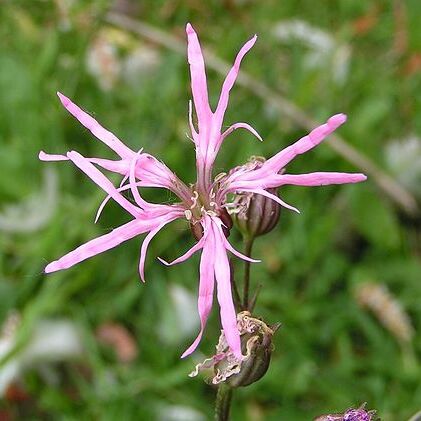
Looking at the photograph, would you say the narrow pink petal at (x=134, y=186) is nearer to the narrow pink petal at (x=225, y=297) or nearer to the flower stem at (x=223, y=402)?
the narrow pink petal at (x=225, y=297)

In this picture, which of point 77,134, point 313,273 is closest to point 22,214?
point 77,134

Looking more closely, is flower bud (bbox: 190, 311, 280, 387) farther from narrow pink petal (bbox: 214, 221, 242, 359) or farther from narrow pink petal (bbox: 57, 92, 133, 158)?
narrow pink petal (bbox: 57, 92, 133, 158)

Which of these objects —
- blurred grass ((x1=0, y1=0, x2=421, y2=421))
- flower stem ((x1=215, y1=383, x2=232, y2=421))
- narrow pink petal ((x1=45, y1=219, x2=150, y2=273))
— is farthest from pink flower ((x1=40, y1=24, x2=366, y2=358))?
blurred grass ((x1=0, y1=0, x2=421, y2=421))

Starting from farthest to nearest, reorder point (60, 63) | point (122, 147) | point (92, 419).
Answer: point (60, 63)
point (92, 419)
point (122, 147)

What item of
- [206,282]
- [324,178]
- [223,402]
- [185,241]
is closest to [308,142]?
[324,178]

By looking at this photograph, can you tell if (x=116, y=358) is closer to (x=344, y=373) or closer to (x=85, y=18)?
(x=344, y=373)

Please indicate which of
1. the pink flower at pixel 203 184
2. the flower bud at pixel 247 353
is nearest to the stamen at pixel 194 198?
the pink flower at pixel 203 184

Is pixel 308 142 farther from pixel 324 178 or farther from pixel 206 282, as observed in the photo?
pixel 206 282
